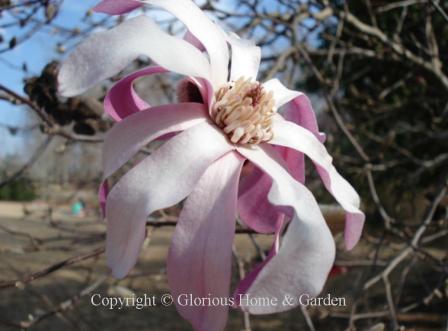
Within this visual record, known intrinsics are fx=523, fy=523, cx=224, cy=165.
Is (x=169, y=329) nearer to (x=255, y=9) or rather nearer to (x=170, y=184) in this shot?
(x=255, y=9)

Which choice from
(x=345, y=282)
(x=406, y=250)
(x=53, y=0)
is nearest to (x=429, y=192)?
(x=406, y=250)

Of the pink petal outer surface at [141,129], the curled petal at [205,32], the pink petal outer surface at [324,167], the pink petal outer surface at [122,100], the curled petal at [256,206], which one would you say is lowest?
the curled petal at [256,206]

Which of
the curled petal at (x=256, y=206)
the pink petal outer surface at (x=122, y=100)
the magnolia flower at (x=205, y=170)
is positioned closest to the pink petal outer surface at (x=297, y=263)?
the magnolia flower at (x=205, y=170)

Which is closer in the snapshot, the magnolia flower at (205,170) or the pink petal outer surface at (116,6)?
the magnolia flower at (205,170)

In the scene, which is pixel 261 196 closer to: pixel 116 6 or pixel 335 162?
pixel 116 6

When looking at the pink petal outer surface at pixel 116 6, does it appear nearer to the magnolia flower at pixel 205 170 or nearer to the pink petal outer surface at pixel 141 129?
the magnolia flower at pixel 205 170

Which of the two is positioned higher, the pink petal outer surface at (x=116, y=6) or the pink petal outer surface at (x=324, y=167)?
the pink petal outer surface at (x=116, y=6)
